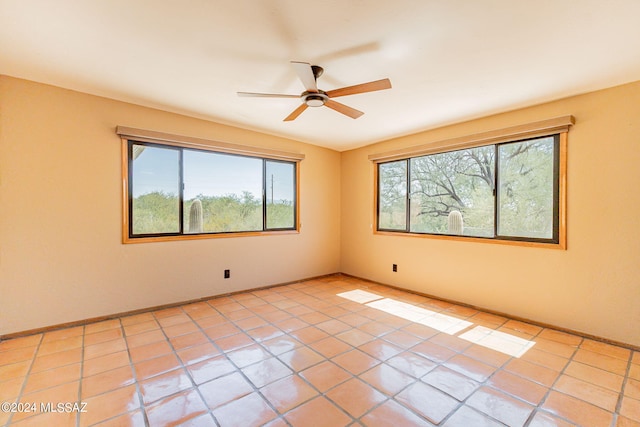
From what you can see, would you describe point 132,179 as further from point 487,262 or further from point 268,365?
point 487,262

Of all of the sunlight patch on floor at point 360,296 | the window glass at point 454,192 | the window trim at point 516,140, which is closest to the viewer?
the window trim at point 516,140

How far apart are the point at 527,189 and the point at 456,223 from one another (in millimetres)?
876

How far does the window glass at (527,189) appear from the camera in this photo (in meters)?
2.95

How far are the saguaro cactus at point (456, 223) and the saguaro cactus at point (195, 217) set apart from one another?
3.38m

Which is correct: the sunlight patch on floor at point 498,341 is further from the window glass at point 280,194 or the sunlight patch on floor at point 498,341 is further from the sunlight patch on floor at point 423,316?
A: the window glass at point 280,194

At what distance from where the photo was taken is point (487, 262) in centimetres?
335

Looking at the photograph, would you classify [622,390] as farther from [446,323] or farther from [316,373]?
[316,373]

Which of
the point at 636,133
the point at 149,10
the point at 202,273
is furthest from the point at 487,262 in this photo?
the point at 149,10

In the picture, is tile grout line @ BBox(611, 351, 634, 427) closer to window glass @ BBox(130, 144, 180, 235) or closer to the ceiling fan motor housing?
the ceiling fan motor housing

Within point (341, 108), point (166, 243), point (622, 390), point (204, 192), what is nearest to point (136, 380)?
point (166, 243)

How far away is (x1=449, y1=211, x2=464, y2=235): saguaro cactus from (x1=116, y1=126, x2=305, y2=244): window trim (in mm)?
2318

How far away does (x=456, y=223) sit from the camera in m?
3.69

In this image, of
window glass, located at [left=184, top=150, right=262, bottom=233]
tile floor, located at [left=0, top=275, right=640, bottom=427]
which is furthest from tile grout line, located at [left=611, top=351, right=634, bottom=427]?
window glass, located at [left=184, top=150, right=262, bottom=233]

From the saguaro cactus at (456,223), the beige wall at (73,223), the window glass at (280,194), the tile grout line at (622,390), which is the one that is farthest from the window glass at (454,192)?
the beige wall at (73,223)
